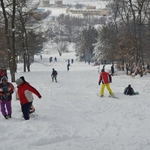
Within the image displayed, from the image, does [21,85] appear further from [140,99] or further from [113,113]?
[140,99]

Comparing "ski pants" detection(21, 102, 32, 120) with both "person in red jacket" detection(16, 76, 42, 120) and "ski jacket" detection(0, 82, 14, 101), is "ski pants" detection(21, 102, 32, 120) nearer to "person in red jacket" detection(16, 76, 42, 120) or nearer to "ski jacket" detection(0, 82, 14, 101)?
"person in red jacket" detection(16, 76, 42, 120)

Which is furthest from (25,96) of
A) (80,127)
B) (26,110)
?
(80,127)

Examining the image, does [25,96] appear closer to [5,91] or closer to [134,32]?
[5,91]

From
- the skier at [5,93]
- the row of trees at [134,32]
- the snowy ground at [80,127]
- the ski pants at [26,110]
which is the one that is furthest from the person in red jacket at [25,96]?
the row of trees at [134,32]

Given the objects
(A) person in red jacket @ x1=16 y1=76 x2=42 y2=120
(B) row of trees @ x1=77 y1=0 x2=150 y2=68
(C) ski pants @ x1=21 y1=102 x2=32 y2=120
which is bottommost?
(C) ski pants @ x1=21 y1=102 x2=32 y2=120

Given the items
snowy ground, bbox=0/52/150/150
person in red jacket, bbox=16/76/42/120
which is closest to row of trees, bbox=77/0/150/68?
snowy ground, bbox=0/52/150/150

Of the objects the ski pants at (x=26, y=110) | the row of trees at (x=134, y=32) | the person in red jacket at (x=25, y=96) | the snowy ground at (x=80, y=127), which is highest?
the row of trees at (x=134, y=32)

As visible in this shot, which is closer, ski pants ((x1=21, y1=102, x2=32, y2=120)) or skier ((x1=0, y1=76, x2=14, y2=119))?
ski pants ((x1=21, y1=102, x2=32, y2=120))

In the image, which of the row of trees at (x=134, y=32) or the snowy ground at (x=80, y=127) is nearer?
the snowy ground at (x=80, y=127)

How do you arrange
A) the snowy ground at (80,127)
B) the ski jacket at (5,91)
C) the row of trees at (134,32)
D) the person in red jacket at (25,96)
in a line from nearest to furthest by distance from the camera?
the snowy ground at (80,127) < the person in red jacket at (25,96) < the ski jacket at (5,91) < the row of trees at (134,32)

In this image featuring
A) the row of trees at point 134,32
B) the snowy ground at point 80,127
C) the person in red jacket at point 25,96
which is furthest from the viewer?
the row of trees at point 134,32

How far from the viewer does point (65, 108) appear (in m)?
11.2

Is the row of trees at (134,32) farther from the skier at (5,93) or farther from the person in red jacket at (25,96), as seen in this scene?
the skier at (5,93)

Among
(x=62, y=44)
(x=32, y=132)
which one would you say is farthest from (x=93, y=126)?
(x=62, y=44)
